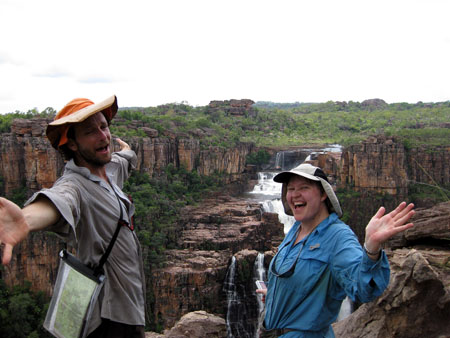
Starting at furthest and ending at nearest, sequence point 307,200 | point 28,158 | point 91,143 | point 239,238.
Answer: point 239,238 < point 28,158 < point 307,200 < point 91,143

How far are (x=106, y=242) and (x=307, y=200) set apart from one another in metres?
1.24

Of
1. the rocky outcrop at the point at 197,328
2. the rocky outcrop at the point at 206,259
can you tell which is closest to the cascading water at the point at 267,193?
the rocky outcrop at the point at 206,259

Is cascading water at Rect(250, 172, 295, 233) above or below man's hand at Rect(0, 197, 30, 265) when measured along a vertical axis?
below

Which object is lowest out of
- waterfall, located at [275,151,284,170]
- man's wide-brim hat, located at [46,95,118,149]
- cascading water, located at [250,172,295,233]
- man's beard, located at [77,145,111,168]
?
cascading water, located at [250,172,295,233]

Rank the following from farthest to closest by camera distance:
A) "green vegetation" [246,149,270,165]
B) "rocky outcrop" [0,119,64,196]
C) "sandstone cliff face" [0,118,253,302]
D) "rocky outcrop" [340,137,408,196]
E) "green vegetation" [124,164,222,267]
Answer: "green vegetation" [246,149,270,165], "rocky outcrop" [340,137,408,196], "green vegetation" [124,164,222,267], "rocky outcrop" [0,119,64,196], "sandstone cliff face" [0,118,253,302]

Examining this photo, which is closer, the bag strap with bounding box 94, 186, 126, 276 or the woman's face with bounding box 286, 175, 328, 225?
the bag strap with bounding box 94, 186, 126, 276

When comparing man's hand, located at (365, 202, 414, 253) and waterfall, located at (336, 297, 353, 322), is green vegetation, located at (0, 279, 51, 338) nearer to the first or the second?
waterfall, located at (336, 297, 353, 322)

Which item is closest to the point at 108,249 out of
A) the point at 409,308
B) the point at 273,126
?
the point at 409,308

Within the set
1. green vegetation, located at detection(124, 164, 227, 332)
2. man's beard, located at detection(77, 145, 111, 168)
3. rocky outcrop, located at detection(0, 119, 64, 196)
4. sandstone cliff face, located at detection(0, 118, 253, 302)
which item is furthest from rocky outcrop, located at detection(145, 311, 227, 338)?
rocky outcrop, located at detection(0, 119, 64, 196)

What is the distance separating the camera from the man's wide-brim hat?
83.7 inches

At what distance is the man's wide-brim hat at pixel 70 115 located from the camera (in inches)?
83.7

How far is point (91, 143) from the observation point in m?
2.29

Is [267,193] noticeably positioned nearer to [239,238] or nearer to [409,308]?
[239,238]

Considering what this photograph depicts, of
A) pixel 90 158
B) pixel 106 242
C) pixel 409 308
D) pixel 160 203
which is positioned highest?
pixel 90 158
